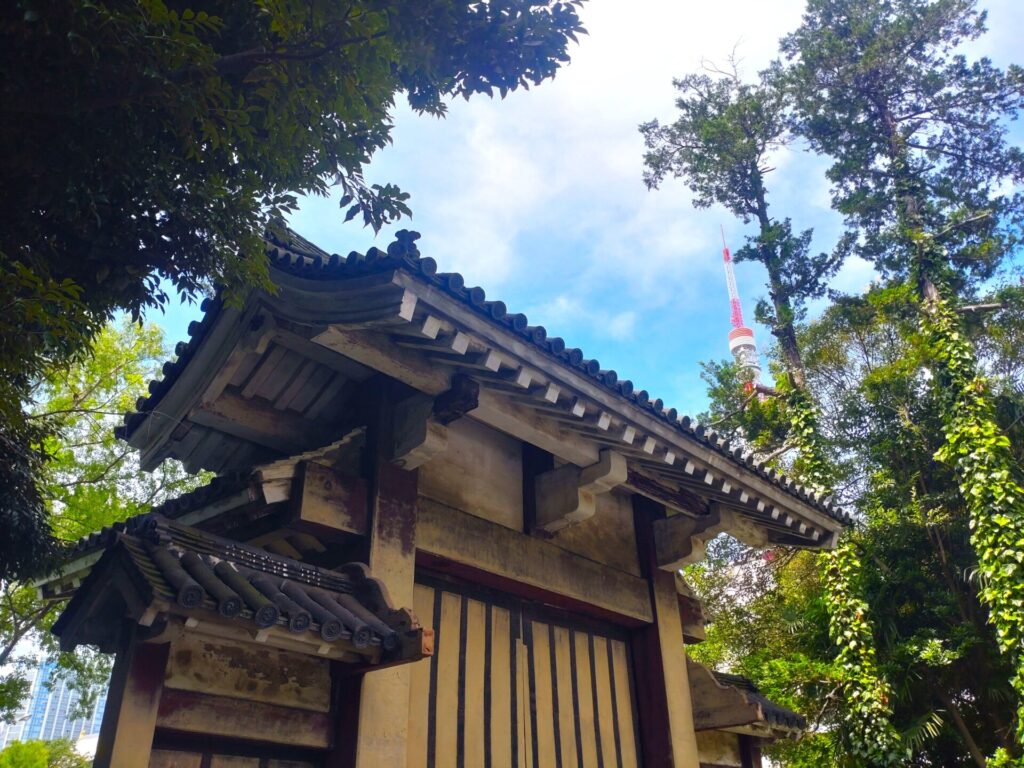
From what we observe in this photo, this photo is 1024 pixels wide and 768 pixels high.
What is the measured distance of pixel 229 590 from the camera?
356 cm

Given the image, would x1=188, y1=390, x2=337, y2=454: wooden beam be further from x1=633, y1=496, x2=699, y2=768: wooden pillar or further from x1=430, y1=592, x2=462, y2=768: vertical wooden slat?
x1=633, y1=496, x2=699, y2=768: wooden pillar

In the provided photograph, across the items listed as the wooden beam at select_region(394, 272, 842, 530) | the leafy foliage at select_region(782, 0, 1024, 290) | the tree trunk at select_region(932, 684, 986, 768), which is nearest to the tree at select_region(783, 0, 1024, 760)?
the leafy foliage at select_region(782, 0, 1024, 290)

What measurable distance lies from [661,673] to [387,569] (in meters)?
3.12

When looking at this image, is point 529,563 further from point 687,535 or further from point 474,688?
point 687,535

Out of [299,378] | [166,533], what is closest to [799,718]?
[299,378]

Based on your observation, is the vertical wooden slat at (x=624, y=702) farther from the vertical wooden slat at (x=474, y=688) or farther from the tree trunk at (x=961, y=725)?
the tree trunk at (x=961, y=725)

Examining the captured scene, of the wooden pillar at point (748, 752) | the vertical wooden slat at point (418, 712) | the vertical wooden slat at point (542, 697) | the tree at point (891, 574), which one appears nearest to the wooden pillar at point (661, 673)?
the vertical wooden slat at point (542, 697)

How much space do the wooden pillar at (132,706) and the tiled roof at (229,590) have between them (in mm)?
335

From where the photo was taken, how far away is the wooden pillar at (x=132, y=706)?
11.5 feet

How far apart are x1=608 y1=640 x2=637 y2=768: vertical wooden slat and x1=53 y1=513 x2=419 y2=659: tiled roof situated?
3.03 m

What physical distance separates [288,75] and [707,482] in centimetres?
443

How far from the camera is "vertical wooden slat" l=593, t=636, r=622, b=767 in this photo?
613 cm

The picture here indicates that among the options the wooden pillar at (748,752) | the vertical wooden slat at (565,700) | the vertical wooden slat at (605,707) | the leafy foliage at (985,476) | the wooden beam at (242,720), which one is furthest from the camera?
the leafy foliage at (985,476)

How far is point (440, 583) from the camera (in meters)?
5.48
